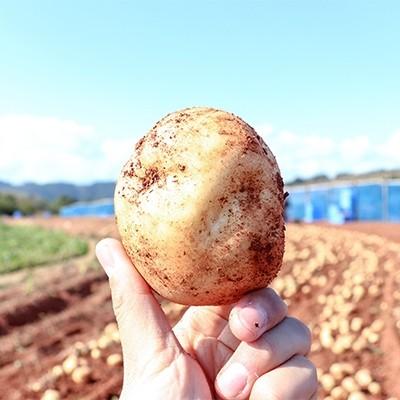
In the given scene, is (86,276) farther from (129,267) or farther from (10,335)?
(129,267)

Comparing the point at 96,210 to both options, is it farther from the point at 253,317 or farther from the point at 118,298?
the point at 253,317

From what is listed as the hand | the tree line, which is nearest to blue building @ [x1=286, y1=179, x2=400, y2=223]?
the hand

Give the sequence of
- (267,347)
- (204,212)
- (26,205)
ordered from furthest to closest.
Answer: (26,205), (267,347), (204,212)

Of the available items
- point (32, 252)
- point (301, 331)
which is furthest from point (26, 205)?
point (301, 331)

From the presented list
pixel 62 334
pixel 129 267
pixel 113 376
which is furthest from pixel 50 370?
pixel 129 267

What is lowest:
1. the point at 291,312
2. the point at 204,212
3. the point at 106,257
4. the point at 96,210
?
the point at 96,210
